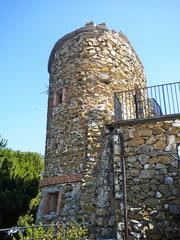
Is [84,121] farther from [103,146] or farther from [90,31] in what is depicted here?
[90,31]

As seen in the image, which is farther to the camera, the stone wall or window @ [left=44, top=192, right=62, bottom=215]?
window @ [left=44, top=192, right=62, bottom=215]

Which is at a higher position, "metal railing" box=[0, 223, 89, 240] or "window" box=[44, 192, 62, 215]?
"window" box=[44, 192, 62, 215]

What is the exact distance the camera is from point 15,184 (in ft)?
41.8

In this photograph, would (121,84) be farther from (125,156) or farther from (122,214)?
(122,214)

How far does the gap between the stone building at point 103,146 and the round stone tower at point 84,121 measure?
0.03 metres

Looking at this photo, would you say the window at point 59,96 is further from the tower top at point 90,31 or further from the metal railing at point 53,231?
the metal railing at point 53,231

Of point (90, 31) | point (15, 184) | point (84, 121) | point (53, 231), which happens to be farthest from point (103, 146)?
point (15, 184)

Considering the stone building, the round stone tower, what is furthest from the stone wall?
the round stone tower

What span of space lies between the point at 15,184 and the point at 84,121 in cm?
620

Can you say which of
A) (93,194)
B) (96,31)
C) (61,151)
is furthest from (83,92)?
Result: (93,194)

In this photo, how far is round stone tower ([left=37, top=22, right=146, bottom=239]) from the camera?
7.63 metres

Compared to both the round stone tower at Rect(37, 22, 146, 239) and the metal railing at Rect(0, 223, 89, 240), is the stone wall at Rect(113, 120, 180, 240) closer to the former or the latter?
the round stone tower at Rect(37, 22, 146, 239)

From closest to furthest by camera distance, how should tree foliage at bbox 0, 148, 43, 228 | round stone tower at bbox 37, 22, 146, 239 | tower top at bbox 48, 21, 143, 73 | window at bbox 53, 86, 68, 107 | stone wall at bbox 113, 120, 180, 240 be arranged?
1. stone wall at bbox 113, 120, 180, 240
2. round stone tower at bbox 37, 22, 146, 239
3. window at bbox 53, 86, 68, 107
4. tower top at bbox 48, 21, 143, 73
5. tree foliage at bbox 0, 148, 43, 228

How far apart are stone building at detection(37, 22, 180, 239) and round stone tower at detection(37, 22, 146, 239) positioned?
0.09 ft
